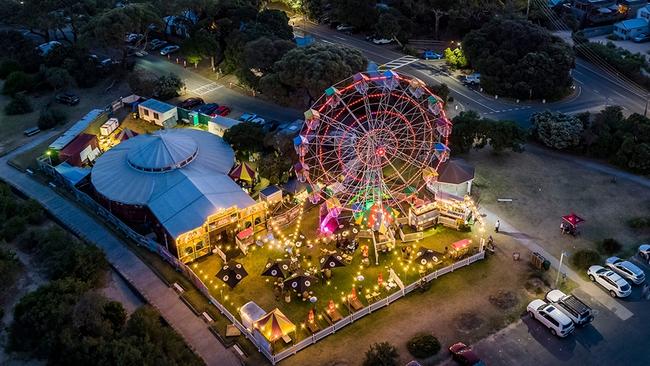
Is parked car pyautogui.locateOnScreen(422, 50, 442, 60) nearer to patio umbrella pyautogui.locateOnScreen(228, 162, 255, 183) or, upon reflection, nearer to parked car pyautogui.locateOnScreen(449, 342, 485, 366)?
patio umbrella pyautogui.locateOnScreen(228, 162, 255, 183)

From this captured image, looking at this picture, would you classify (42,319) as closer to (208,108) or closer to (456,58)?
(208,108)

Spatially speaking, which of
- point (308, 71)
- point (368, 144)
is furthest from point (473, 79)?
point (368, 144)

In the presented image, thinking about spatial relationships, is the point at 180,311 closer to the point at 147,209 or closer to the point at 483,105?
the point at 147,209

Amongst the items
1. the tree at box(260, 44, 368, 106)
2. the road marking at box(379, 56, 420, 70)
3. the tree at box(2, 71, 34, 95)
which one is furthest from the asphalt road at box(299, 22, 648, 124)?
the tree at box(2, 71, 34, 95)

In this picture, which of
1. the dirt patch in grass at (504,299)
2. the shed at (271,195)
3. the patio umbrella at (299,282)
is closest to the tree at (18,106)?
the shed at (271,195)

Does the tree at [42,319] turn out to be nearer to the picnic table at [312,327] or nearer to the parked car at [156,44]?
the picnic table at [312,327]

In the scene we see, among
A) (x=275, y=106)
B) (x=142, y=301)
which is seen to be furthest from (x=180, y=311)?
(x=275, y=106)
